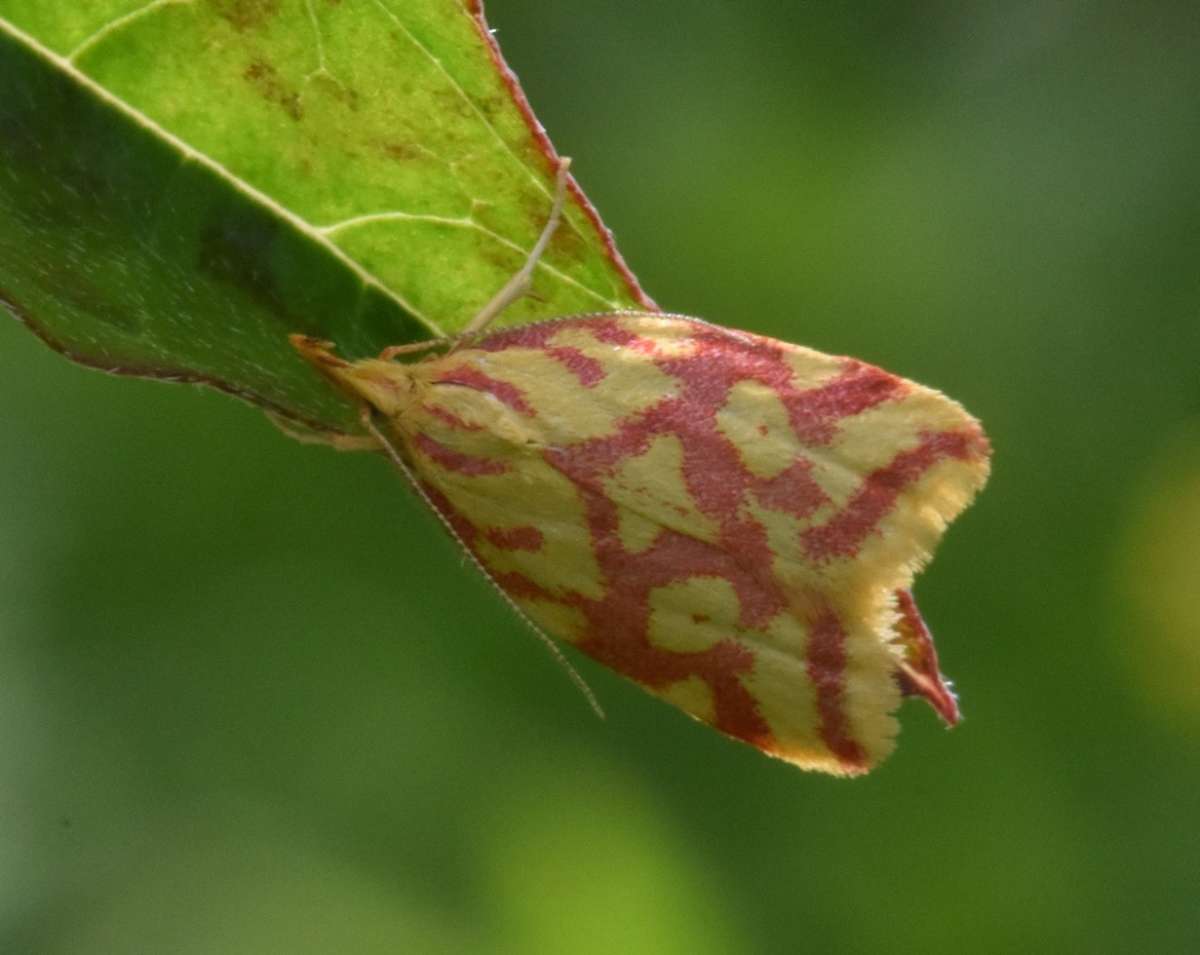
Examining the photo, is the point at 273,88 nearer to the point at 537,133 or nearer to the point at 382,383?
the point at 537,133

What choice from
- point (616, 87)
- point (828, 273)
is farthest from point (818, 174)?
point (616, 87)

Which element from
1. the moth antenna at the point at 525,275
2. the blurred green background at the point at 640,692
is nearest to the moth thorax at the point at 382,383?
the moth antenna at the point at 525,275

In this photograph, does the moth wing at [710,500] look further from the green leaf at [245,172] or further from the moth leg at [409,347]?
the green leaf at [245,172]

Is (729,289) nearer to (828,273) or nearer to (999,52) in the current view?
(828,273)

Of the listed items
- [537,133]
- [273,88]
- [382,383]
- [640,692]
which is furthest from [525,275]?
[640,692]

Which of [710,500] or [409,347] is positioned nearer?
[409,347]

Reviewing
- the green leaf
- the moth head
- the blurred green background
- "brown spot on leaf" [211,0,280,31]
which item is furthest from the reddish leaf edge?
the blurred green background

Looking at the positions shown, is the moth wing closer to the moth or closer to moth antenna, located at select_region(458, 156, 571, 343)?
the moth

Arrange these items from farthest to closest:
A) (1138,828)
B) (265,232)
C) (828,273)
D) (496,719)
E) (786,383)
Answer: (828,273)
(1138,828)
(496,719)
(786,383)
(265,232)
